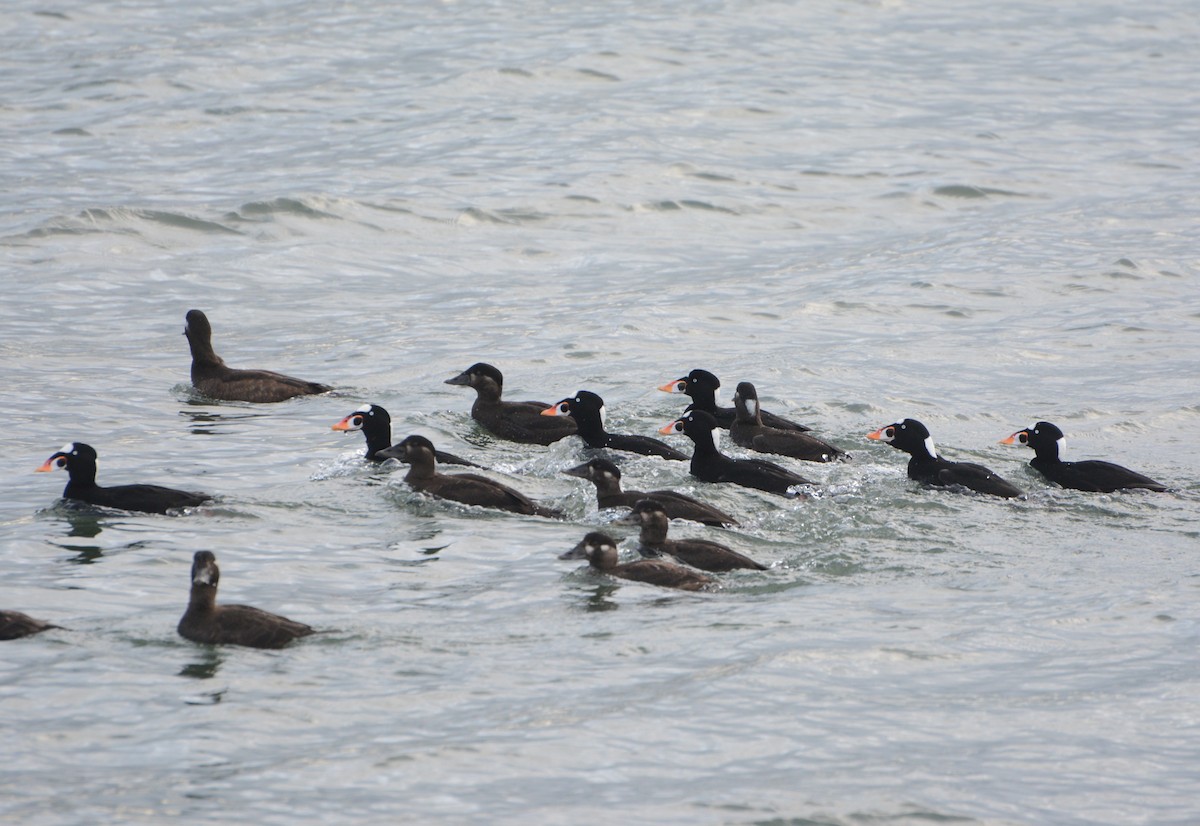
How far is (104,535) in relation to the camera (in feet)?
40.4

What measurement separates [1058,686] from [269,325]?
1322cm

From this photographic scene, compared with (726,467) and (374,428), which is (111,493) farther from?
(726,467)

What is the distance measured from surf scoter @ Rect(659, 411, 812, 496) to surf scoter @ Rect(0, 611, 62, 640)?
19.8 ft

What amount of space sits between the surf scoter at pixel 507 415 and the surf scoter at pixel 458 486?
6.99ft

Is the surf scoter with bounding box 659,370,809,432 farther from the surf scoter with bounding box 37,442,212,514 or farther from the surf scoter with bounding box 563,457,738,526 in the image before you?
the surf scoter with bounding box 37,442,212,514

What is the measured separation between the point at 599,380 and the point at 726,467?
4.21 metres

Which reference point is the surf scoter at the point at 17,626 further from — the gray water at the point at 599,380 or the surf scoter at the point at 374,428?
the surf scoter at the point at 374,428

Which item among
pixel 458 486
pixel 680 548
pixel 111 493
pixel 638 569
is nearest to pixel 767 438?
pixel 458 486

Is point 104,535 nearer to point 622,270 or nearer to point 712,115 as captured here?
point 622,270

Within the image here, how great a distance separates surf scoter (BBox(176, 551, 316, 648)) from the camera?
33.0 feet

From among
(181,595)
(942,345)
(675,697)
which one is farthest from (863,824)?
(942,345)

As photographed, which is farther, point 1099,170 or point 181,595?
point 1099,170

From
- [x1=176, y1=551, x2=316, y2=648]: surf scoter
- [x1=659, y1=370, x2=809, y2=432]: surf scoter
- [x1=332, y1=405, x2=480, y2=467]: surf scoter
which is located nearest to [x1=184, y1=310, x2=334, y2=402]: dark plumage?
[x1=332, y1=405, x2=480, y2=467]: surf scoter

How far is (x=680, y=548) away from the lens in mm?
11922
